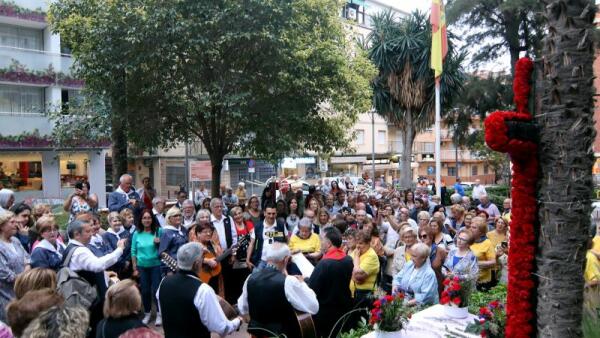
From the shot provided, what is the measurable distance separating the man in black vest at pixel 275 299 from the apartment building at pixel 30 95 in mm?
21506

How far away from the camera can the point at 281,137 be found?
13.0m

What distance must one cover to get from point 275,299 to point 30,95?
23.6 meters

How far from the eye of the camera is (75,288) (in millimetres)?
5117

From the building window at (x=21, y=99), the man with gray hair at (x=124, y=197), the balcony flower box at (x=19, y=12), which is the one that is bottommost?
the man with gray hair at (x=124, y=197)

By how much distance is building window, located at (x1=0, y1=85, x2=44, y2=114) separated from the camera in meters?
23.8

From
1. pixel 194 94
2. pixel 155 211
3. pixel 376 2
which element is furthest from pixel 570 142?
pixel 376 2

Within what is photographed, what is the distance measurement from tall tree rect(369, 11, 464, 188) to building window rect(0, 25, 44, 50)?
16.0 m

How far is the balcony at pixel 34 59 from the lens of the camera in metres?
23.4

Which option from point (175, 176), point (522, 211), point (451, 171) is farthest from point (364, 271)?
point (451, 171)

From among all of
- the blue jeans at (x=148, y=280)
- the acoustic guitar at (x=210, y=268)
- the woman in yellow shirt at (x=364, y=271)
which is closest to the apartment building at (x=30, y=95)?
→ the blue jeans at (x=148, y=280)

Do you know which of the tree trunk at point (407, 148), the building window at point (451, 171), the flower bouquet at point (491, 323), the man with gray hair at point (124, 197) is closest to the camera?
the flower bouquet at point (491, 323)

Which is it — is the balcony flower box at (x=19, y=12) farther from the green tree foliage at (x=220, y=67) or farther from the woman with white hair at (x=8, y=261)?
the woman with white hair at (x=8, y=261)

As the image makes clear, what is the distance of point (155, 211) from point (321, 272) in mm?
4520

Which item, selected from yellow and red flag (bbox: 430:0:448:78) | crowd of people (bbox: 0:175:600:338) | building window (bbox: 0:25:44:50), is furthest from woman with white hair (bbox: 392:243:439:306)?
building window (bbox: 0:25:44:50)
